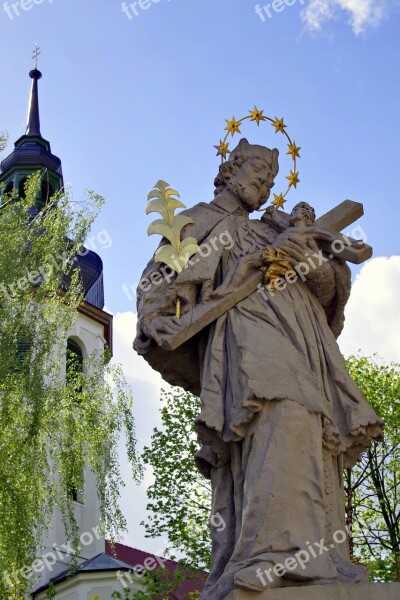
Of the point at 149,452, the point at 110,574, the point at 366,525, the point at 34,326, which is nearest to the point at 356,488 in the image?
the point at 366,525

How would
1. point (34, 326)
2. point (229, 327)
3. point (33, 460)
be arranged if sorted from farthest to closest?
point (34, 326) → point (33, 460) → point (229, 327)

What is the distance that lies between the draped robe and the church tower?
2307 centimetres

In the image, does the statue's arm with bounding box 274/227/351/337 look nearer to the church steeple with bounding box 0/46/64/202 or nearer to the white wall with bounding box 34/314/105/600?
the white wall with bounding box 34/314/105/600

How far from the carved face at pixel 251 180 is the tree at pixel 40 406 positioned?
10.3 m

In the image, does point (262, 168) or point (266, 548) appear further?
point (262, 168)

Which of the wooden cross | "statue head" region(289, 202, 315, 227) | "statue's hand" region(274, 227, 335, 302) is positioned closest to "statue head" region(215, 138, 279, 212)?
the wooden cross

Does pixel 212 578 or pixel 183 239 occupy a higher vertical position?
pixel 183 239

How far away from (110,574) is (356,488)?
11.1 m

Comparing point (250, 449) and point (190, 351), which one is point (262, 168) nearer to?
point (190, 351)

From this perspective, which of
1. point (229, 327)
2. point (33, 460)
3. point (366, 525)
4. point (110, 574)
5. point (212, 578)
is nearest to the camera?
point (212, 578)

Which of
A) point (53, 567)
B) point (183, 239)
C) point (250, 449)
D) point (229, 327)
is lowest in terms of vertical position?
point (250, 449)

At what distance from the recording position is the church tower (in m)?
34.8

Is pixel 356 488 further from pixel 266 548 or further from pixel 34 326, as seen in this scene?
pixel 266 548

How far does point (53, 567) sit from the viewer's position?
35.2 meters
